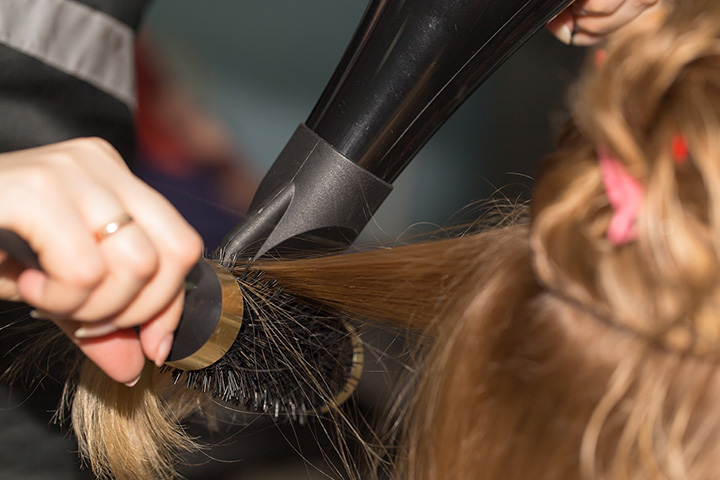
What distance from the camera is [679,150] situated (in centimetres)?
21

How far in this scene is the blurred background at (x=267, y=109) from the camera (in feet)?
2.78

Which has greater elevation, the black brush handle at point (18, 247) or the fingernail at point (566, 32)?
the fingernail at point (566, 32)

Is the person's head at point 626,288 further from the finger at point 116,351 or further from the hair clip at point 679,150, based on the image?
the finger at point 116,351

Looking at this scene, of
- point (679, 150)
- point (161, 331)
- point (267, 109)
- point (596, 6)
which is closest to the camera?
point (679, 150)

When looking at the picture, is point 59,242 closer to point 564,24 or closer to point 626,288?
point 626,288

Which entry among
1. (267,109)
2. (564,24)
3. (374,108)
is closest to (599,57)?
(374,108)

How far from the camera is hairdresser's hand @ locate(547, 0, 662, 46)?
0.47 m

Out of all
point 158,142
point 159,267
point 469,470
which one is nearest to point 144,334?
point 159,267

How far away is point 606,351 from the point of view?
9.0 inches

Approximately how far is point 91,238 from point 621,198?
0.21m

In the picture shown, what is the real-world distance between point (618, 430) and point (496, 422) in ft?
0.17

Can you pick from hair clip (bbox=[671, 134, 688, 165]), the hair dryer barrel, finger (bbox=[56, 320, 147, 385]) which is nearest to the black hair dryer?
the hair dryer barrel

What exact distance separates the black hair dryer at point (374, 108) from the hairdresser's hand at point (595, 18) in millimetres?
77

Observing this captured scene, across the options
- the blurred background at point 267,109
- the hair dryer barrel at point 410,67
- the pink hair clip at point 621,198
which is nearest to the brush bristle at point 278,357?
the hair dryer barrel at point 410,67
